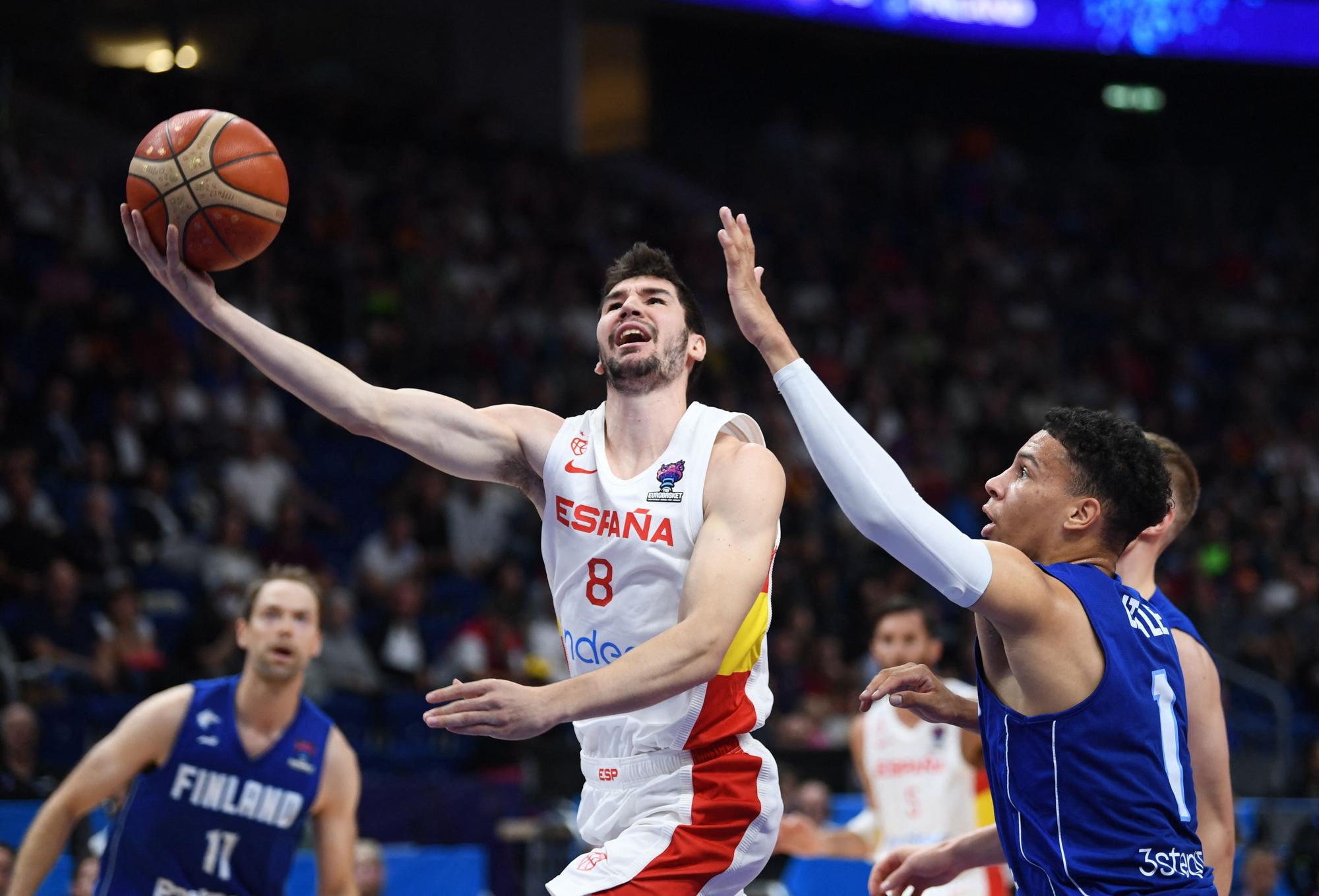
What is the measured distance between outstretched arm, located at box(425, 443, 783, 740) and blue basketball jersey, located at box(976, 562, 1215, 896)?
0.70m

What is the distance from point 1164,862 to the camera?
318 cm

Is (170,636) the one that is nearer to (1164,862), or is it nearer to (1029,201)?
(1164,862)

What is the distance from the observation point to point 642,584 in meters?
3.76


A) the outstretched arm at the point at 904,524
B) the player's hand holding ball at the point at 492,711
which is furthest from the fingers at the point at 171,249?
the outstretched arm at the point at 904,524

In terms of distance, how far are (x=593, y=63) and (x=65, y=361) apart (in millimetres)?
12322

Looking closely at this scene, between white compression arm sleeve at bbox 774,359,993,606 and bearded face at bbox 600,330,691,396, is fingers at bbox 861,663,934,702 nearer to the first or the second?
white compression arm sleeve at bbox 774,359,993,606

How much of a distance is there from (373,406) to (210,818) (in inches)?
91.0

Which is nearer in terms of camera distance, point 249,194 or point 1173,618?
point 249,194

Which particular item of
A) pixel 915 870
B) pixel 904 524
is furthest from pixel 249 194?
pixel 915 870

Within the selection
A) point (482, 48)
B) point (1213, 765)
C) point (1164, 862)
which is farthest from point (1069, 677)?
point (482, 48)

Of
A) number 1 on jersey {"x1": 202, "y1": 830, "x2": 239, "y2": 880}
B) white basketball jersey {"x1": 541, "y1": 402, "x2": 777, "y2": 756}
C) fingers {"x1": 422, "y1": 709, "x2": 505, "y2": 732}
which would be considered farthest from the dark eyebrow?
number 1 on jersey {"x1": 202, "y1": 830, "x2": 239, "y2": 880}

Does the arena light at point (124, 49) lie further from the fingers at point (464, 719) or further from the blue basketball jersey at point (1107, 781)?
the blue basketball jersey at point (1107, 781)

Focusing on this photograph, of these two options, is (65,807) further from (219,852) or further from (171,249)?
(171,249)

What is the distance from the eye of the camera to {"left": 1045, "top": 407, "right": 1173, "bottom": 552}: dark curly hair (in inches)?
133
